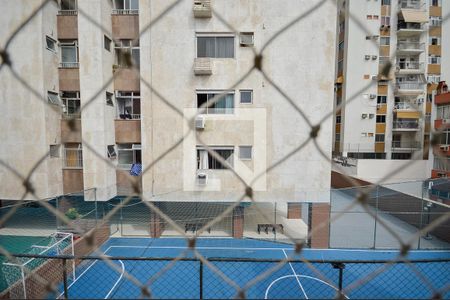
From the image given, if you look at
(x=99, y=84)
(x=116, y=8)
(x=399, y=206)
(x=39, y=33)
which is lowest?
(x=399, y=206)

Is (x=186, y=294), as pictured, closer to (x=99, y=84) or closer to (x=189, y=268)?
(x=189, y=268)

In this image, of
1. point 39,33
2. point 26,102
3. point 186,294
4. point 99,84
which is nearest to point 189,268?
point 186,294

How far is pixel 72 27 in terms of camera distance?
4.72 metres

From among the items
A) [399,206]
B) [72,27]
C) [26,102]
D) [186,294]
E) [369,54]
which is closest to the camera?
[186,294]

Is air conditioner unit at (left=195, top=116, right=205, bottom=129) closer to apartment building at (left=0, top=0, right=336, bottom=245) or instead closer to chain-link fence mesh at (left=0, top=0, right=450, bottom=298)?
apartment building at (left=0, top=0, right=336, bottom=245)

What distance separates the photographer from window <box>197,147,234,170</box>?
4.34 meters

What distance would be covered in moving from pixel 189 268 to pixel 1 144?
3.61m

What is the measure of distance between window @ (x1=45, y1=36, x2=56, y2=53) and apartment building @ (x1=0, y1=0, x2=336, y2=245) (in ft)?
0.08

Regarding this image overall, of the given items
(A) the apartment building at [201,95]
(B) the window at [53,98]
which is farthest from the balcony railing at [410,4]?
(B) the window at [53,98]

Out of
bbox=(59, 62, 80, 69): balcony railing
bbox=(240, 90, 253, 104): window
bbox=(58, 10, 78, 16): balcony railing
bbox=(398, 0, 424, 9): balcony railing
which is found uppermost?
bbox=(398, 0, 424, 9): balcony railing

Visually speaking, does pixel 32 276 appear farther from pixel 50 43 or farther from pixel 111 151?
pixel 50 43

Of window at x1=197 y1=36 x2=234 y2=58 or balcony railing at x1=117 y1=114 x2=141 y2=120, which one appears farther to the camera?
balcony railing at x1=117 y1=114 x2=141 y2=120

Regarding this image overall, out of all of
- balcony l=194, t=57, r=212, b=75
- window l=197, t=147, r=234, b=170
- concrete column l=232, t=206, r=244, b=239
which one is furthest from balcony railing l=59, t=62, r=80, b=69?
concrete column l=232, t=206, r=244, b=239

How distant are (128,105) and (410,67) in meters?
9.16
